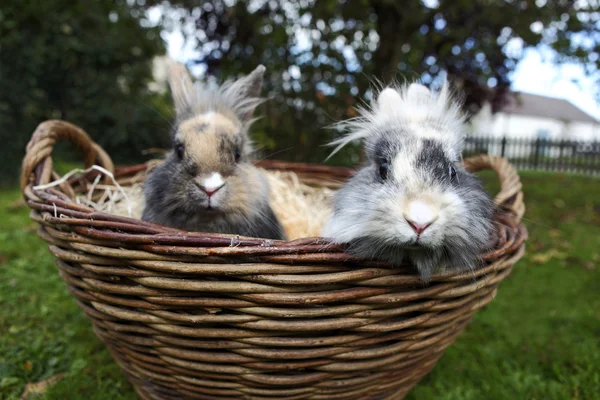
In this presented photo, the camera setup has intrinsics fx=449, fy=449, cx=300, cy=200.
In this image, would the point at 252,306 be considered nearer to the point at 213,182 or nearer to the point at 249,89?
the point at 213,182

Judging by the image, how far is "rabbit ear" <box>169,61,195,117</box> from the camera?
2.07 metres

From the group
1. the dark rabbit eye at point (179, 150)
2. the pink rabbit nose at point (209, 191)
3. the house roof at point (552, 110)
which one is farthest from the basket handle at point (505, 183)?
the house roof at point (552, 110)

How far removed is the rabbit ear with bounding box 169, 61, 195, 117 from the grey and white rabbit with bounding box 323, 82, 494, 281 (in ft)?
3.07

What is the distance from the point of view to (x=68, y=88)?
7.07 meters

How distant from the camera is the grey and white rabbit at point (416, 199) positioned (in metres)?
1.12

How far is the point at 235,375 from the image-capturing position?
134cm

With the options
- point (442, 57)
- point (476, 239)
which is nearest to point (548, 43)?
point (442, 57)

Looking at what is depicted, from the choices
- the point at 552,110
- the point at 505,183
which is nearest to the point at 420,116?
the point at 505,183

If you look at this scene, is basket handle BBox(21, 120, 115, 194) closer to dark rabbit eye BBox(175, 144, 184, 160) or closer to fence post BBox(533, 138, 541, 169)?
dark rabbit eye BBox(175, 144, 184, 160)

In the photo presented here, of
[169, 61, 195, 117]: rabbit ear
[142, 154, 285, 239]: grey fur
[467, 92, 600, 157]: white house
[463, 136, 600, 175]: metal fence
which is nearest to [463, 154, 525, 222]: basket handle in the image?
[142, 154, 285, 239]: grey fur

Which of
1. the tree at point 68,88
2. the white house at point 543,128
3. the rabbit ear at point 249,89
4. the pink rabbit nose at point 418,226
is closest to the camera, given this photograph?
the pink rabbit nose at point 418,226

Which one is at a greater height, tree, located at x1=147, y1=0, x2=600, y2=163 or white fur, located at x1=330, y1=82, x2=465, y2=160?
tree, located at x1=147, y1=0, x2=600, y2=163

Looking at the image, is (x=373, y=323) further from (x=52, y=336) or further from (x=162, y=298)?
(x=52, y=336)

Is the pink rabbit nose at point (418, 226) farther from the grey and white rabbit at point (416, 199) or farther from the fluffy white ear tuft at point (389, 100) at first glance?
the fluffy white ear tuft at point (389, 100)
